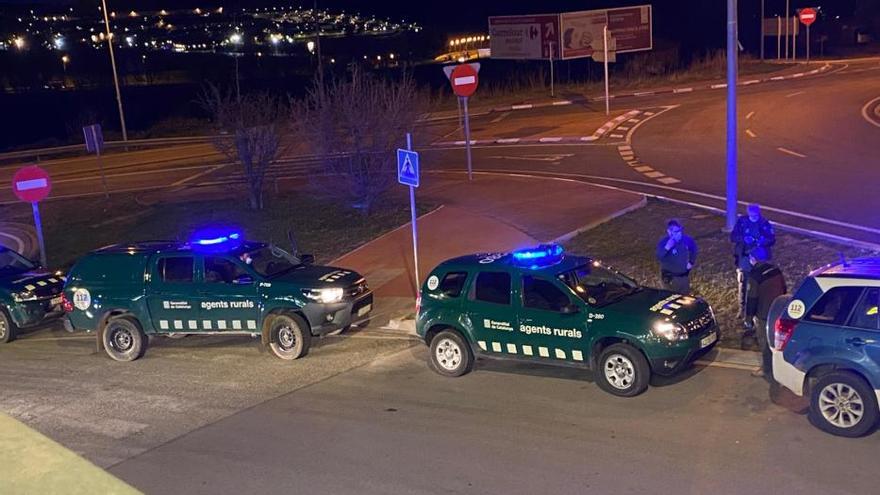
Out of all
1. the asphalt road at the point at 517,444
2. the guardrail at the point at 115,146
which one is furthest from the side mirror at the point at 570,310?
the guardrail at the point at 115,146

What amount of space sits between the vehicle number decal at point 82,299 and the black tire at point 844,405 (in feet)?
33.8

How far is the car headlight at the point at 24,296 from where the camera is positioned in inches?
592

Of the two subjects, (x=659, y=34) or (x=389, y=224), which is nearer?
(x=389, y=224)

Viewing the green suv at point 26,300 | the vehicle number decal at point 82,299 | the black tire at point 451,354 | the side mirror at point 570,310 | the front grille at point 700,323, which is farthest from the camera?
the green suv at point 26,300

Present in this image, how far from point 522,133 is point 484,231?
15.7 meters

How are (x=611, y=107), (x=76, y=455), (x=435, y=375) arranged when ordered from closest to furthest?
1. (x=76, y=455)
2. (x=435, y=375)
3. (x=611, y=107)

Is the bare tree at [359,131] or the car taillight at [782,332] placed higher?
the bare tree at [359,131]

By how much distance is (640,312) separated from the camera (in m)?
9.48

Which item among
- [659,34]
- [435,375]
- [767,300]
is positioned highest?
[659,34]

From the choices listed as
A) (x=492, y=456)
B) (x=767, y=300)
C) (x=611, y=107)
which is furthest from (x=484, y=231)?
(x=611, y=107)

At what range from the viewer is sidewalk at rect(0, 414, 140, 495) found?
26.2 feet

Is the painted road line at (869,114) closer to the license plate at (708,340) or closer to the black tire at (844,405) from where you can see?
the license plate at (708,340)

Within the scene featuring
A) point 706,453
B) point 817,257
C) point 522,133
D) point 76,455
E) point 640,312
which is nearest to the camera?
point 706,453

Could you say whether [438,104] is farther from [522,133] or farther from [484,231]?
[484,231]
